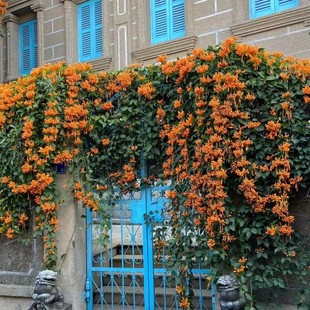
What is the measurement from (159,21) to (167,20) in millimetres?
189

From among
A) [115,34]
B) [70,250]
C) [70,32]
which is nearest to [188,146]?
[70,250]

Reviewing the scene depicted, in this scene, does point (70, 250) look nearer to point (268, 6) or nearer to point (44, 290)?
point (44, 290)

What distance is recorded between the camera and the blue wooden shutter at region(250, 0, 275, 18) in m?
7.09

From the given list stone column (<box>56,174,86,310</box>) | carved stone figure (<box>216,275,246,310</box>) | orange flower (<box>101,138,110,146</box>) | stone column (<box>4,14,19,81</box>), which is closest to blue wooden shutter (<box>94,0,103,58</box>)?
stone column (<box>4,14,19,81</box>)

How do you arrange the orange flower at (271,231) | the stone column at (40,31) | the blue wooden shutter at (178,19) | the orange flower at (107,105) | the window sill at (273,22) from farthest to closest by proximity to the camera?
the stone column at (40,31)
the blue wooden shutter at (178,19)
the window sill at (273,22)
the orange flower at (107,105)
the orange flower at (271,231)

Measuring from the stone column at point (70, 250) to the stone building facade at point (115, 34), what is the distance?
0.01 metres

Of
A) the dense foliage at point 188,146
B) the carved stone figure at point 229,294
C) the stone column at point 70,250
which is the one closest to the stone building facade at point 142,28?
the dense foliage at point 188,146

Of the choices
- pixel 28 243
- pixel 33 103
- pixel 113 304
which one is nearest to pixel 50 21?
pixel 33 103

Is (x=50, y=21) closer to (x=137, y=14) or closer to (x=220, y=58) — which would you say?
(x=137, y=14)

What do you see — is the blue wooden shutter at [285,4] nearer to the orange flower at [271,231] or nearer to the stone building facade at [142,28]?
the stone building facade at [142,28]

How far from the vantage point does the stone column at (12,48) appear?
10.3 metres

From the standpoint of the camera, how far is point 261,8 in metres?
7.16

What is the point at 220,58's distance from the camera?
362 centimetres

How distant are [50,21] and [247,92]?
7.45m
